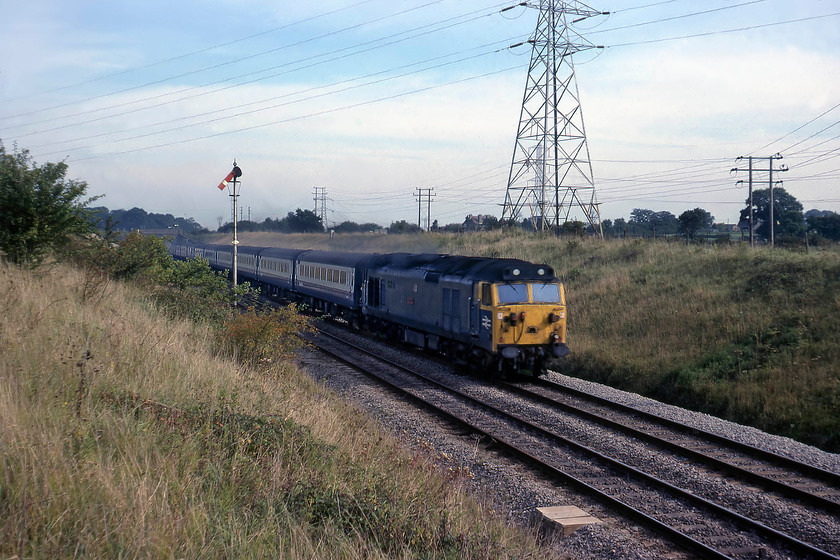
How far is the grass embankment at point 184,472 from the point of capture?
14.3ft

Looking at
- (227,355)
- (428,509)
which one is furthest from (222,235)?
(428,509)

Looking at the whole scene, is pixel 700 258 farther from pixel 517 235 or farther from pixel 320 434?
pixel 320 434

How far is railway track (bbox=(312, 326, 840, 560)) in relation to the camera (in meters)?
7.58

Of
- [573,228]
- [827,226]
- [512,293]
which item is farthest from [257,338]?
[827,226]

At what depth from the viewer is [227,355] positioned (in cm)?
1352

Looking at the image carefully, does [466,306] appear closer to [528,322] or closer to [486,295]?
[486,295]

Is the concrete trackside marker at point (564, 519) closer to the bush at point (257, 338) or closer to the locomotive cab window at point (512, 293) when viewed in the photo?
the bush at point (257, 338)

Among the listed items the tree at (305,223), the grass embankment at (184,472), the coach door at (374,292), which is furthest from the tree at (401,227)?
the grass embankment at (184,472)

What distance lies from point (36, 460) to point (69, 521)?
0.75 m

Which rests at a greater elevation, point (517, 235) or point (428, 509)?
point (517, 235)

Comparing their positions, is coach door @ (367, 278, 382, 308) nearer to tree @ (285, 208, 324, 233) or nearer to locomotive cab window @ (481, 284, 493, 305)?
locomotive cab window @ (481, 284, 493, 305)

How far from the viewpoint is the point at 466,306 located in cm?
1698

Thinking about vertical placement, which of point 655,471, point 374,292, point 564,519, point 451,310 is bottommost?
point 655,471

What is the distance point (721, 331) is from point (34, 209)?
17.9 metres
